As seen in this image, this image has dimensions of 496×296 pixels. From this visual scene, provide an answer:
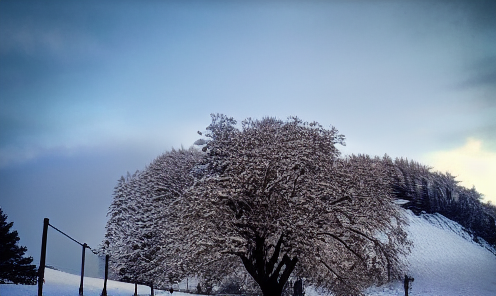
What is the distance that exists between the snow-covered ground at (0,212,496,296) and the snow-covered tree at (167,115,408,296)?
2152 cm

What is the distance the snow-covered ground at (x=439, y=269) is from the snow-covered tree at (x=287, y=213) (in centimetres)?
2152

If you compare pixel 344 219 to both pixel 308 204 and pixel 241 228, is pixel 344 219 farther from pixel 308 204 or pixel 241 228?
pixel 241 228

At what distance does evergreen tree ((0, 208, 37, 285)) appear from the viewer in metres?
37.4

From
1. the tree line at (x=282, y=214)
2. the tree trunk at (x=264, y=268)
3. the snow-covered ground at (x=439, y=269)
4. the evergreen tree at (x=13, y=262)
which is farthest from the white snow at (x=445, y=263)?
the evergreen tree at (x=13, y=262)

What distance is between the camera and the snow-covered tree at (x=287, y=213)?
21484 mm

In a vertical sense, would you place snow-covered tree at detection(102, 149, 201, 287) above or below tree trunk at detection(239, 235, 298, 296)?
above

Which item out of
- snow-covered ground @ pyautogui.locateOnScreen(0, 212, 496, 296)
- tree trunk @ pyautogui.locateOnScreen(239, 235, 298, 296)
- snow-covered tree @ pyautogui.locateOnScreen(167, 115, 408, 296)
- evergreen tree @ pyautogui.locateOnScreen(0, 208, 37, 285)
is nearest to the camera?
snow-covered tree @ pyautogui.locateOnScreen(167, 115, 408, 296)

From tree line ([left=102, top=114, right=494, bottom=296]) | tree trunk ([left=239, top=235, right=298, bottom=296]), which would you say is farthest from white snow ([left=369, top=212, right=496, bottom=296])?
tree trunk ([left=239, top=235, right=298, bottom=296])

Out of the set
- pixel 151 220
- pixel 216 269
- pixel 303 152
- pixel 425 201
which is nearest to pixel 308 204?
pixel 303 152

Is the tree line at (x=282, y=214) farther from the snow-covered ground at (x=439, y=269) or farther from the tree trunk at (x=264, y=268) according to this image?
the snow-covered ground at (x=439, y=269)

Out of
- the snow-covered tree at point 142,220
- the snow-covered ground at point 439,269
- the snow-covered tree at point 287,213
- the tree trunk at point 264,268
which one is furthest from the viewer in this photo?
the snow-covered ground at point 439,269

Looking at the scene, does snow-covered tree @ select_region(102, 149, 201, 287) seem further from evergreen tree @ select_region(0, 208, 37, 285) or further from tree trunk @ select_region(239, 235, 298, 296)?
tree trunk @ select_region(239, 235, 298, 296)

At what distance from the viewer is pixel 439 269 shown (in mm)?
52125

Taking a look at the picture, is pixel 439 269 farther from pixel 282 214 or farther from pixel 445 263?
pixel 282 214
